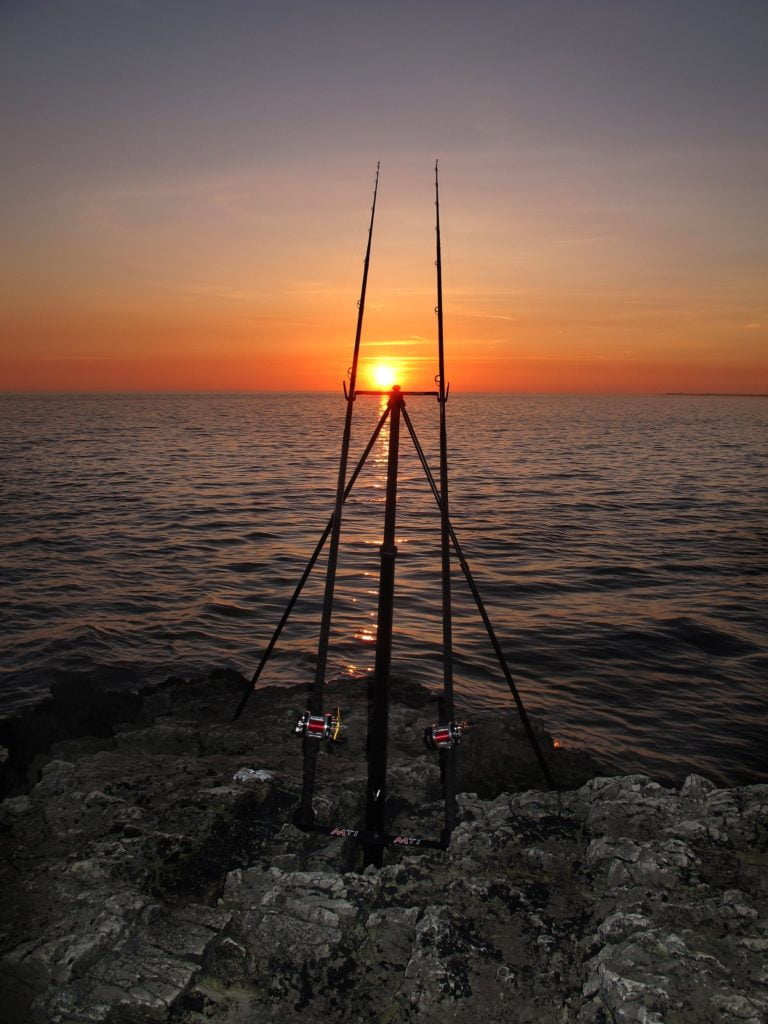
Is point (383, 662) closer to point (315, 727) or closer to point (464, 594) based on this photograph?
point (315, 727)

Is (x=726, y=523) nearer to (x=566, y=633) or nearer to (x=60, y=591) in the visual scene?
(x=566, y=633)

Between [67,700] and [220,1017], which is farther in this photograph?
[67,700]

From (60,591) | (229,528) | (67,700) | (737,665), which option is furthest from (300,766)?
(229,528)

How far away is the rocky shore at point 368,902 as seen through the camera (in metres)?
4.22

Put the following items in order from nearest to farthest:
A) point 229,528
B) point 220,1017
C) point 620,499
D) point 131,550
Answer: point 220,1017
point 131,550
point 229,528
point 620,499

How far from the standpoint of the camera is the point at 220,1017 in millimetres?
4172

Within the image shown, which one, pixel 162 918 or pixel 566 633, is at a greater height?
pixel 162 918

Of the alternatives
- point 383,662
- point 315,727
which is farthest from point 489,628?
point 315,727

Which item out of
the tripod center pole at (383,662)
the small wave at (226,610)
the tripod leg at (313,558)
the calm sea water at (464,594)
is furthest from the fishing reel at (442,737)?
the small wave at (226,610)

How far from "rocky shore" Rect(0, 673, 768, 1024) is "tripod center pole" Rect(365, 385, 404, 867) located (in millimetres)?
418

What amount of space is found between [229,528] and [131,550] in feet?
15.6

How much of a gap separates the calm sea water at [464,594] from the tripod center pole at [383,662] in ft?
13.2

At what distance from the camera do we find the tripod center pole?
5.51 meters

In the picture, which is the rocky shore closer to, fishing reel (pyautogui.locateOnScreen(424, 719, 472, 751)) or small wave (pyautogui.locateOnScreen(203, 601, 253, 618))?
fishing reel (pyautogui.locateOnScreen(424, 719, 472, 751))
